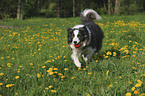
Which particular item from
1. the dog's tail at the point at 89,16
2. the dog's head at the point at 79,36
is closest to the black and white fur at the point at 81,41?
the dog's head at the point at 79,36

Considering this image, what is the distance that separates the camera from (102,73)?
2977mm

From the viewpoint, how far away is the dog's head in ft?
10.2

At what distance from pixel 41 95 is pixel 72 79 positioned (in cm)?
72

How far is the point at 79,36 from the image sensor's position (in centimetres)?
315

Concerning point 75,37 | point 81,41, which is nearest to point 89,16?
point 81,41

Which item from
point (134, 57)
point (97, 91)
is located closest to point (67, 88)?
point (97, 91)

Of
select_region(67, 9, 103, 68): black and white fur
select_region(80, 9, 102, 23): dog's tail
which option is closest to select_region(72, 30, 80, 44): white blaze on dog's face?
select_region(67, 9, 103, 68): black and white fur

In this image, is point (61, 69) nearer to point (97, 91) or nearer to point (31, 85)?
point (31, 85)

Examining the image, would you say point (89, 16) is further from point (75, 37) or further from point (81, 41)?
point (75, 37)

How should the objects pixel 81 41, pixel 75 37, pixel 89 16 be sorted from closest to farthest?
1. pixel 75 37
2. pixel 81 41
3. pixel 89 16

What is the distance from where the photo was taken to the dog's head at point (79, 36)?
3.11 meters

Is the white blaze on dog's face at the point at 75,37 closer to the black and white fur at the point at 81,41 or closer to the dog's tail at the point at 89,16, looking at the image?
the black and white fur at the point at 81,41

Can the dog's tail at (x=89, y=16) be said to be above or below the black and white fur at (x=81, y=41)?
above

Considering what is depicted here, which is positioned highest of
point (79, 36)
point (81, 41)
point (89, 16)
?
point (89, 16)
